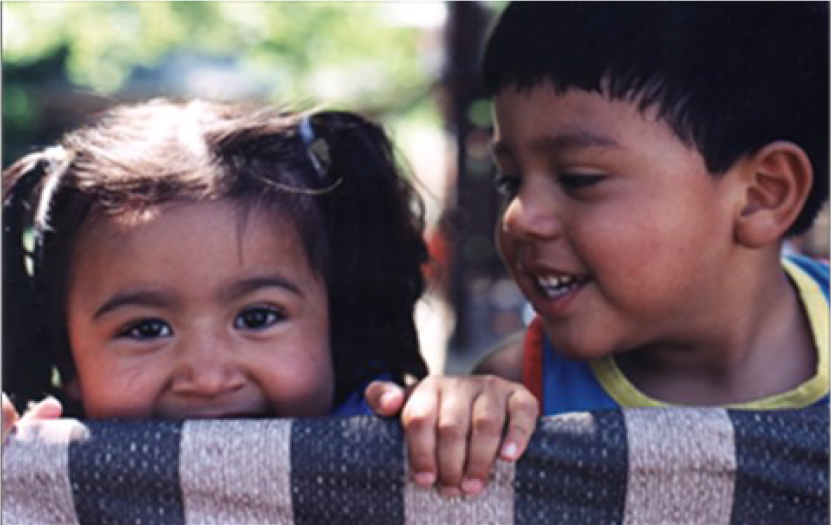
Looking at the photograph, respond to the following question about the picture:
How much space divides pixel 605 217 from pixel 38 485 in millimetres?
862

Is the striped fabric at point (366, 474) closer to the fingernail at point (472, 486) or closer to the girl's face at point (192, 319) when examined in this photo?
the fingernail at point (472, 486)

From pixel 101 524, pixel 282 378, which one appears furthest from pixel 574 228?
pixel 101 524

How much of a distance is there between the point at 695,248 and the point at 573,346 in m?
0.23

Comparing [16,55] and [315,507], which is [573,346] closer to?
[315,507]

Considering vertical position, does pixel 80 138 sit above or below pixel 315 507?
above

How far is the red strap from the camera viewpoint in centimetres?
193

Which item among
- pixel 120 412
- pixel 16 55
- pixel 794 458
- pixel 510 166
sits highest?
pixel 16 55

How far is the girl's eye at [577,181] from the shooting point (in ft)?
5.33

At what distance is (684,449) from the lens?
1.08 m

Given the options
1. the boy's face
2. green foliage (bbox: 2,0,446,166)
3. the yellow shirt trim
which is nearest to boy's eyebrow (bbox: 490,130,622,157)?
the boy's face

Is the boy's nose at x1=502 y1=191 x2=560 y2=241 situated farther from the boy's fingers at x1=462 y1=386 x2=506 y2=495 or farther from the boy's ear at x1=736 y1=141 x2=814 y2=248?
the boy's fingers at x1=462 y1=386 x2=506 y2=495

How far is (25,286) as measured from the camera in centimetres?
173

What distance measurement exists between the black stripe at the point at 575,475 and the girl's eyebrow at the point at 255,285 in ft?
2.00

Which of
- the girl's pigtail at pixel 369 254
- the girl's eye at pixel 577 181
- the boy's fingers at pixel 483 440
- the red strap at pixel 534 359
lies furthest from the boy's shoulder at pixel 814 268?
the boy's fingers at pixel 483 440
